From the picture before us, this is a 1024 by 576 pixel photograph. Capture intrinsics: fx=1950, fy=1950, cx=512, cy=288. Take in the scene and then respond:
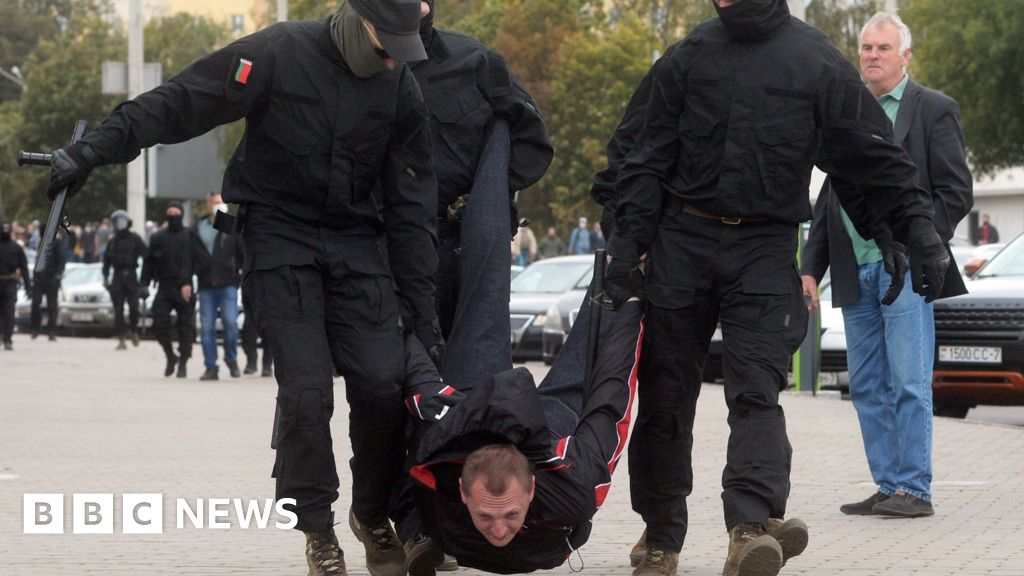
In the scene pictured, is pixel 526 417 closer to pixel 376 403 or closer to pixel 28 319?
pixel 376 403

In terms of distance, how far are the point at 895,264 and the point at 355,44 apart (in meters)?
2.30

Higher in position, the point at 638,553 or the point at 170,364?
the point at 638,553

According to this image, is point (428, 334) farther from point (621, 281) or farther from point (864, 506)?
point (864, 506)

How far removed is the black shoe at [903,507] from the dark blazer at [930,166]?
908 millimetres

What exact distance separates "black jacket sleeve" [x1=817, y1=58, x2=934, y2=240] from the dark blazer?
5.34 feet

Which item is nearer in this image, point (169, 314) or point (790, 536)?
point (790, 536)

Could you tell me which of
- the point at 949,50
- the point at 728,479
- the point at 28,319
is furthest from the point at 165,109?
the point at 949,50

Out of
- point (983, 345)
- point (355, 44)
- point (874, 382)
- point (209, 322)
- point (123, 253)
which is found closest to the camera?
point (355, 44)

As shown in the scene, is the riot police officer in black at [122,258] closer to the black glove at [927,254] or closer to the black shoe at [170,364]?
the black shoe at [170,364]

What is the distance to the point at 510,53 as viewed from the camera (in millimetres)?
60188

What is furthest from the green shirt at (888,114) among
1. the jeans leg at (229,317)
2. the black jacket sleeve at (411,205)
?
the jeans leg at (229,317)

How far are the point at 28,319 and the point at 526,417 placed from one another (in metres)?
31.8

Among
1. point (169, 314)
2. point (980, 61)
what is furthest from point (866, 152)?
point (980, 61)

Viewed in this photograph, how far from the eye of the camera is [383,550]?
271 inches
